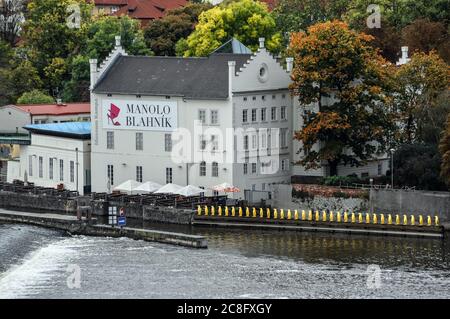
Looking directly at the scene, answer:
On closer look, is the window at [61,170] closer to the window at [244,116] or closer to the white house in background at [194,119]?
the white house in background at [194,119]

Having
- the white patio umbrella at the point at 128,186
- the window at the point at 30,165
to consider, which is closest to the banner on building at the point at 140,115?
the white patio umbrella at the point at 128,186

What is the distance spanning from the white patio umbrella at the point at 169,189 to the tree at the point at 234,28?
3971cm

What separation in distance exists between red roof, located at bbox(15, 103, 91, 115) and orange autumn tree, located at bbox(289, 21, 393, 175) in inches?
1018

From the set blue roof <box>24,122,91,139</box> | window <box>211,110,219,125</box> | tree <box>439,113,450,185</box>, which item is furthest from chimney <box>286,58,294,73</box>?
tree <box>439,113,450,185</box>

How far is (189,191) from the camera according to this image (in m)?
136

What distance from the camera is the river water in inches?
4166

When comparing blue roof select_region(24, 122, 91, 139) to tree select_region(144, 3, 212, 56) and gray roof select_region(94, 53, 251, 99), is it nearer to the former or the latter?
gray roof select_region(94, 53, 251, 99)

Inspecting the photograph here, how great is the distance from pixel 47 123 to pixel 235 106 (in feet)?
78.8

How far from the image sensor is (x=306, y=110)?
458 feet

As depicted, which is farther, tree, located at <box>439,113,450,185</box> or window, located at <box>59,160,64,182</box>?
window, located at <box>59,160,64,182</box>

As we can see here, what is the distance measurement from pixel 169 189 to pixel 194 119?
18.4 feet

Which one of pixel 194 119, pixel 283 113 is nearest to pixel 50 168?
pixel 194 119

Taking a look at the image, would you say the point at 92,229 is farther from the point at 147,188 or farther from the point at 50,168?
the point at 50,168
